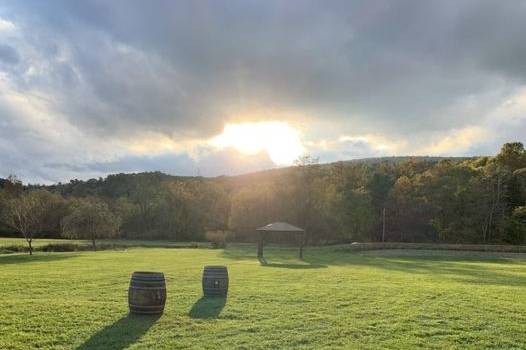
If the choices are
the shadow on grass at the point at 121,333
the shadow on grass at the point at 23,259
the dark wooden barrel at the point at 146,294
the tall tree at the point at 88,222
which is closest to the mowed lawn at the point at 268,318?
the shadow on grass at the point at 121,333

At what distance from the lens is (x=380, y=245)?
166ft

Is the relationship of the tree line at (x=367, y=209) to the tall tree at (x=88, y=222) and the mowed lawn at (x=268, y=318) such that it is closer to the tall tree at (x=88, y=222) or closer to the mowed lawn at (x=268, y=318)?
the tall tree at (x=88, y=222)

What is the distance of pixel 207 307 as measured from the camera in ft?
38.7

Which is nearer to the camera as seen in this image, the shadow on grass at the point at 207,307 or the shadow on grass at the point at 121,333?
the shadow on grass at the point at 121,333

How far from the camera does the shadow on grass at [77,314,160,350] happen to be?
8.52m

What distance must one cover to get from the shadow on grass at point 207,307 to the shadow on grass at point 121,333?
0.93 m

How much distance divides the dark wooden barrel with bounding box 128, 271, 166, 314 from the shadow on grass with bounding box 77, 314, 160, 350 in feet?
0.53

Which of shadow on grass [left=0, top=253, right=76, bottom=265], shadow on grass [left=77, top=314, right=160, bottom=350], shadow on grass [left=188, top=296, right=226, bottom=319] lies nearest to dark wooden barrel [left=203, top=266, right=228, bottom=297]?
shadow on grass [left=188, top=296, right=226, bottom=319]

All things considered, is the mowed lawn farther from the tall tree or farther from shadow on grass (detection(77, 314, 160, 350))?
the tall tree

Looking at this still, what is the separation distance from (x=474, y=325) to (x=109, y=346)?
23.8 ft

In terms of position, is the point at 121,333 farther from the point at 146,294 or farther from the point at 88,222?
the point at 88,222

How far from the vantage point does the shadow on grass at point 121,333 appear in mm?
8522

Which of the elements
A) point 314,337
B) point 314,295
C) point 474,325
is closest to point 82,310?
point 314,337

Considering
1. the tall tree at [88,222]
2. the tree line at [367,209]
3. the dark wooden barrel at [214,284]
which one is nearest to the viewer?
the dark wooden barrel at [214,284]
